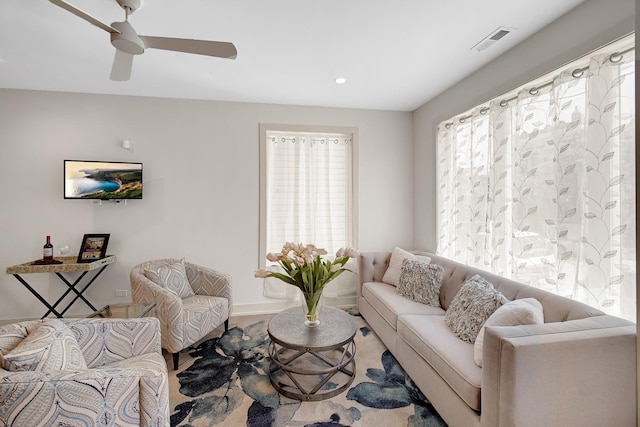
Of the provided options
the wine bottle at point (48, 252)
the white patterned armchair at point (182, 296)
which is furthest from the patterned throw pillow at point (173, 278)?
the wine bottle at point (48, 252)

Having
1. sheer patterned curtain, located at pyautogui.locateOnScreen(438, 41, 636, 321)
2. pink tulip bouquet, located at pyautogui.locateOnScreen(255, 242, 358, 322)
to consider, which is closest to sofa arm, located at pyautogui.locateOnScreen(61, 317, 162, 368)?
pink tulip bouquet, located at pyautogui.locateOnScreen(255, 242, 358, 322)

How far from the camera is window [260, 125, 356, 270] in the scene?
12.3 feet

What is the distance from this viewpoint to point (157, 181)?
3.46 meters

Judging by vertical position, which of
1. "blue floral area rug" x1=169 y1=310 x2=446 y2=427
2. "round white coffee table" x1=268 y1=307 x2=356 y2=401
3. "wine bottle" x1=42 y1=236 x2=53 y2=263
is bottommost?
"blue floral area rug" x1=169 y1=310 x2=446 y2=427

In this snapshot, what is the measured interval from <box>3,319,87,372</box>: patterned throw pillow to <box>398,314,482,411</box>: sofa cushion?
1989 mm

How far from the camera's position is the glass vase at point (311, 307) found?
88.1 inches

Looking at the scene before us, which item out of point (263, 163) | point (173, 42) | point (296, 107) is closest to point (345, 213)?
point (263, 163)

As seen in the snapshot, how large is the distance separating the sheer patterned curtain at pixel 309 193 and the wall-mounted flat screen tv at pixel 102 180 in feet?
4.95

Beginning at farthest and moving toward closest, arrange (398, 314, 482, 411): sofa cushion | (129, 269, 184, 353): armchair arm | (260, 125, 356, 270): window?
1. (260, 125, 356, 270): window
2. (129, 269, 184, 353): armchair arm
3. (398, 314, 482, 411): sofa cushion

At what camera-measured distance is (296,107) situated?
3.73 meters

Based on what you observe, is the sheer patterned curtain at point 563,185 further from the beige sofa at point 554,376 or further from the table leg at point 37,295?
the table leg at point 37,295

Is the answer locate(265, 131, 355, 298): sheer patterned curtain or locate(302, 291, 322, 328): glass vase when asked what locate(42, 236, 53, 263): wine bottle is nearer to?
locate(265, 131, 355, 298): sheer patterned curtain

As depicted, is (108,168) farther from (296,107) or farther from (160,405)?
(160,405)

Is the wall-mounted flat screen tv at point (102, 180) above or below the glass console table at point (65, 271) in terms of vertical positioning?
above
